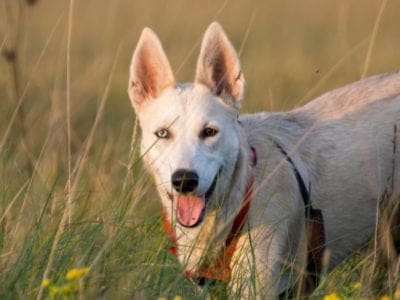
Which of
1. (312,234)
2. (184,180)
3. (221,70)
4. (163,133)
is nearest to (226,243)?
(184,180)

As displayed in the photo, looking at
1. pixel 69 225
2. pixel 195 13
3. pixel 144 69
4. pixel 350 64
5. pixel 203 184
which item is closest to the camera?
pixel 69 225

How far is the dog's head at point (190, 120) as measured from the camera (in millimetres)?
5473

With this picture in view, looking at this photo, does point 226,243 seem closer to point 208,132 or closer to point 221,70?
point 208,132

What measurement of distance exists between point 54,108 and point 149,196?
0.95 m

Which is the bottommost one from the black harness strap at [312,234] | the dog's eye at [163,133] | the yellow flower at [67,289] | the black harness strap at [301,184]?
the black harness strap at [312,234]

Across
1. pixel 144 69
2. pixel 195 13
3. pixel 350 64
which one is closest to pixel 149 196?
pixel 144 69

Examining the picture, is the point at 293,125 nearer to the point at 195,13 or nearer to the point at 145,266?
the point at 145,266

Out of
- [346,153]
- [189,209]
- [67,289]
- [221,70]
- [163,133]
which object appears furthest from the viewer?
[346,153]

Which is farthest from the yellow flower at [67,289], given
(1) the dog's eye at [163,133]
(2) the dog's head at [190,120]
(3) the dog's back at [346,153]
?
(3) the dog's back at [346,153]

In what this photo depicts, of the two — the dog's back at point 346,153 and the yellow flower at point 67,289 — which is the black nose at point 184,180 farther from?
the yellow flower at point 67,289

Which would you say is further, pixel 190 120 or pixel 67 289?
pixel 190 120

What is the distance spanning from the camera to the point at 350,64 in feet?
37.0

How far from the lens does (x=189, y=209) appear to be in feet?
18.1

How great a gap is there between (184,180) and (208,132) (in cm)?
45
